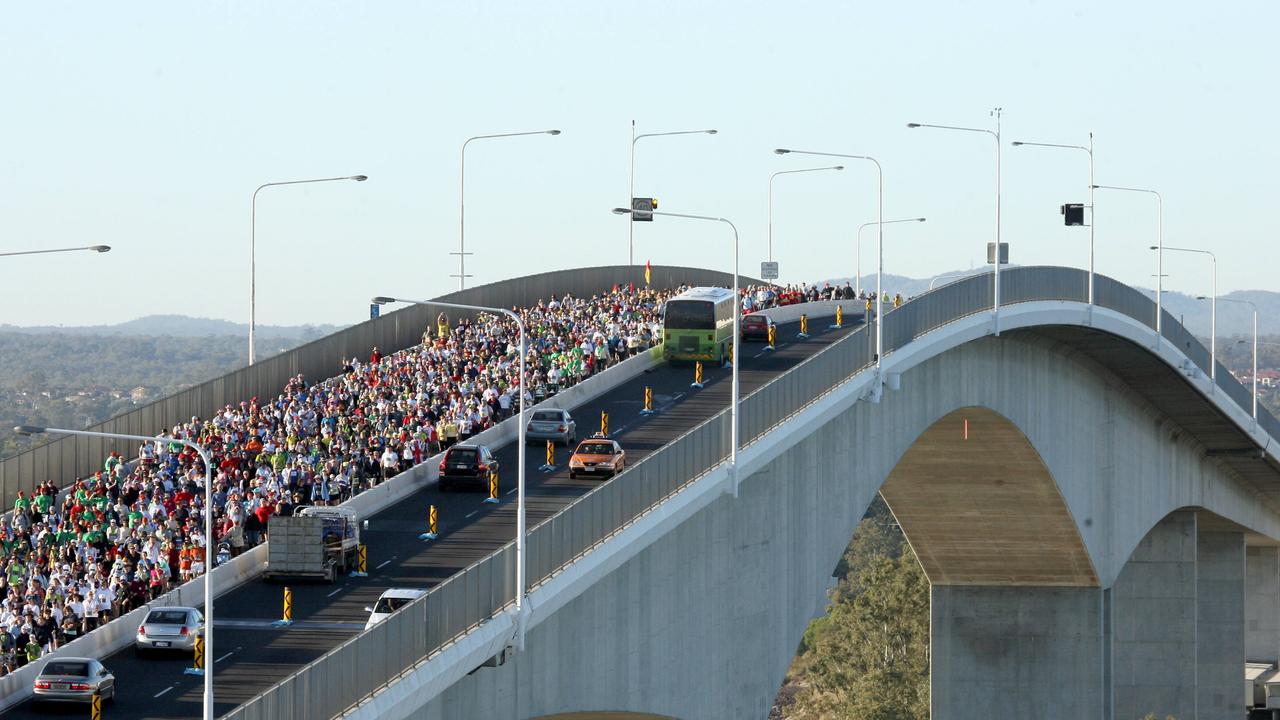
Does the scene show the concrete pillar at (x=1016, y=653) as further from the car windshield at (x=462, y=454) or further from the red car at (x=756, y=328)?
the car windshield at (x=462, y=454)

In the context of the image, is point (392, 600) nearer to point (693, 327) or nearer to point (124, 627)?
point (124, 627)

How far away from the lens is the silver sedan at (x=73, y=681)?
30.5m

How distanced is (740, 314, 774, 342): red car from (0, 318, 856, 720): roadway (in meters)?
9.13

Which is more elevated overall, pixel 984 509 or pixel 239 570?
pixel 239 570

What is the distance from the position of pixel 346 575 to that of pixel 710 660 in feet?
24.5

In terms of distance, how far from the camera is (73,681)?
30562 millimetres

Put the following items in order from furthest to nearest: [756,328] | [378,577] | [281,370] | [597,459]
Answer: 1. [756,328]
2. [281,370]
3. [597,459]
4. [378,577]

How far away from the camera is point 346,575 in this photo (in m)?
39.7

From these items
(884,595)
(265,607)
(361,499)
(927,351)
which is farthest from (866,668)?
(265,607)

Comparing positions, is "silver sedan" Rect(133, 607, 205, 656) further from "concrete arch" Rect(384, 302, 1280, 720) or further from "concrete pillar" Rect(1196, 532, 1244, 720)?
"concrete pillar" Rect(1196, 532, 1244, 720)

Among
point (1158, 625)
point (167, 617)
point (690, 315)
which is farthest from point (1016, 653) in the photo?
point (167, 617)

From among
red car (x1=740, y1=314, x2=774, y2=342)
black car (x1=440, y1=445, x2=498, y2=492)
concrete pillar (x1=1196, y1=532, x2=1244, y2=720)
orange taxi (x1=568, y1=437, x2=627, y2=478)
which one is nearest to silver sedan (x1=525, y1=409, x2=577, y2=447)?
orange taxi (x1=568, y1=437, x2=627, y2=478)

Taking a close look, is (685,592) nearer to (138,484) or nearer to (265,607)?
(265,607)

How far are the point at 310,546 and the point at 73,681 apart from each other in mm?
8467
